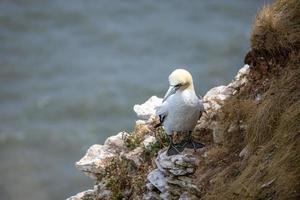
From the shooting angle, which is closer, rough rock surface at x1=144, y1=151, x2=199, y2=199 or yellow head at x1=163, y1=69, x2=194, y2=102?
rough rock surface at x1=144, y1=151, x2=199, y2=199

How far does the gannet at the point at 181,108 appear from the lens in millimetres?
9234

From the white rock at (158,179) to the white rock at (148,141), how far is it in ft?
4.17

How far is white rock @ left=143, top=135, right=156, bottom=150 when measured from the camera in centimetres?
1071

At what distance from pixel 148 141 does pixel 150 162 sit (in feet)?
1.62

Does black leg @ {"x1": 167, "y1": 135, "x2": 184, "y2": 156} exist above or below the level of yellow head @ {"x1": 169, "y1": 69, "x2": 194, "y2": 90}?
below

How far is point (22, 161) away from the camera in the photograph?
2358 centimetres

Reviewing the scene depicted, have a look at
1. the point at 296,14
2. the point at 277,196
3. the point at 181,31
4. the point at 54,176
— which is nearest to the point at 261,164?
the point at 277,196

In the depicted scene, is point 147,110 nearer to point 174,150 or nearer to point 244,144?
point 174,150

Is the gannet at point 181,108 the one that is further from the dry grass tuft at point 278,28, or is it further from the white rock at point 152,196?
the dry grass tuft at point 278,28

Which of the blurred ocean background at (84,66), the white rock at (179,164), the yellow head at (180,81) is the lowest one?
the white rock at (179,164)

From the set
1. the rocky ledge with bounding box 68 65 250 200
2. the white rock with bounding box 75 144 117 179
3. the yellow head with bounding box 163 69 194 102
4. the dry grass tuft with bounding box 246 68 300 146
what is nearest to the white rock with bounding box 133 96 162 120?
the rocky ledge with bounding box 68 65 250 200

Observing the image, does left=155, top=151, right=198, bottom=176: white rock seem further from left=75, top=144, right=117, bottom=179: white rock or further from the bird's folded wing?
left=75, top=144, right=117, bottom=179: white rock

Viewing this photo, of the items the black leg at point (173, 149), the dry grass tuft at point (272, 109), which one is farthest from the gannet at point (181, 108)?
the dry grass tuft at point (272, 109)

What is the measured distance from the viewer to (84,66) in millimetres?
26547
